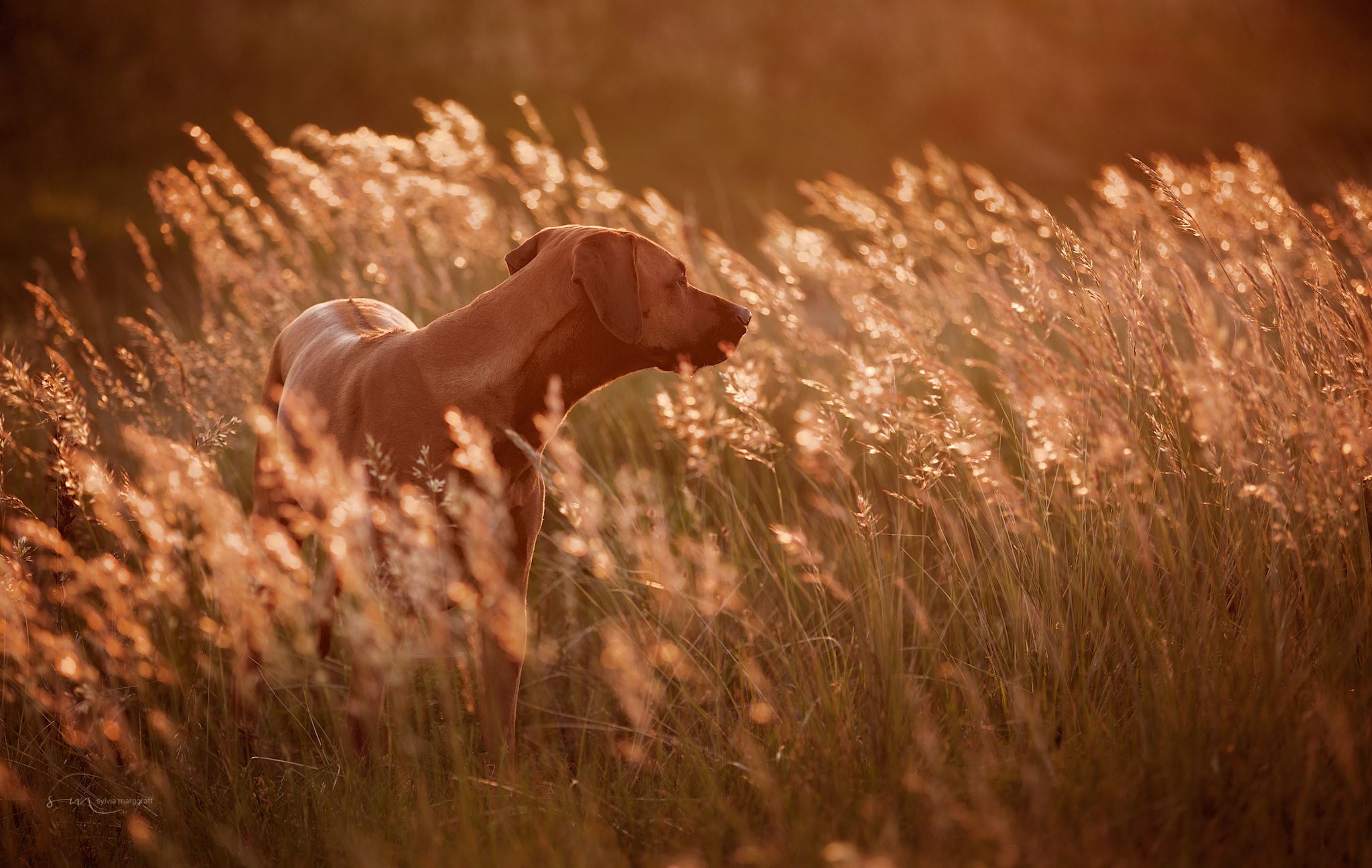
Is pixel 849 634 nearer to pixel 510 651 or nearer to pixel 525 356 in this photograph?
pixel 510 651

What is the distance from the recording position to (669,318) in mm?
2945

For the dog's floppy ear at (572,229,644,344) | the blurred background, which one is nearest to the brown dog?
the dog's floppy ear at (572,229,644,344)

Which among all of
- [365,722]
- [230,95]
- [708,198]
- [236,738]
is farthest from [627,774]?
[230,95]

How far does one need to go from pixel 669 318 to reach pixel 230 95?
40.9 feet

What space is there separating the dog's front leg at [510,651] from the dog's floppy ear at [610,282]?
621 mm

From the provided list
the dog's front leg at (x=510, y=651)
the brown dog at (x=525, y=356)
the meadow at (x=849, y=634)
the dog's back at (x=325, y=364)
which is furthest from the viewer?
the dog's back at (x=325, y=364)

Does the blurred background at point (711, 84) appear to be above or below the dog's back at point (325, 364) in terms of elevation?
above

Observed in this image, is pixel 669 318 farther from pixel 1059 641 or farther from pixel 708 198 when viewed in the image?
pixel 708 198

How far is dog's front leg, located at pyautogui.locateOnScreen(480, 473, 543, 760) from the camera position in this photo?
268 cm

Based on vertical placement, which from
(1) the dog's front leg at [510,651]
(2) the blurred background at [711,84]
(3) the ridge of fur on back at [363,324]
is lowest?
(1) the dog's front leg at [510,651]

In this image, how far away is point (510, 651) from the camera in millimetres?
→ 2676

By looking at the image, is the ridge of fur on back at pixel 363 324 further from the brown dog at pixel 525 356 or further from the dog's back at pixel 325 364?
the brown dog at pixel 525 356

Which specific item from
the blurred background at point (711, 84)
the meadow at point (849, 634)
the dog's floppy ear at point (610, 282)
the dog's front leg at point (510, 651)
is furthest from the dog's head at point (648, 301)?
the blurred background at point (711, 84)

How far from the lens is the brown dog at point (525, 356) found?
2795mm
